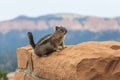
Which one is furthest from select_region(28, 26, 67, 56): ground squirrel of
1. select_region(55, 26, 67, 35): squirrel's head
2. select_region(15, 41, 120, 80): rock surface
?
select_region(15, 41, 120, 80): rock surface

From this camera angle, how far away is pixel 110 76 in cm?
307

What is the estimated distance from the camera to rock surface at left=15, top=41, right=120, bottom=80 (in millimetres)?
3084

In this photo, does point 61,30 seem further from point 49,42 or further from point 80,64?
point 80,64

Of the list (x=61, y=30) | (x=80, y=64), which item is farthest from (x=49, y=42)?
(x=80, y=64)

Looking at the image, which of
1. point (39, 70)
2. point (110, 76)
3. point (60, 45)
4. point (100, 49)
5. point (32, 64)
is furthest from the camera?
point (60, 45)

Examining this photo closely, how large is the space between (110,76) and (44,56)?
88 cm

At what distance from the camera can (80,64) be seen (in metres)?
3.10

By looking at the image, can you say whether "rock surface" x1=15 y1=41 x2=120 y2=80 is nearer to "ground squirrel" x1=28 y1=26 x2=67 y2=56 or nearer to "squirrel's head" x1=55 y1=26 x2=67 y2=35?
"ground squirrel" x1=28 y1=26 x2=67 y2=56

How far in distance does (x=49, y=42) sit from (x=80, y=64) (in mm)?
1260

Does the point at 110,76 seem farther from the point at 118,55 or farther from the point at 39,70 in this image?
the point at 39,70

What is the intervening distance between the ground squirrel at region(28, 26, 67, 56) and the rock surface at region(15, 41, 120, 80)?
0.11 m

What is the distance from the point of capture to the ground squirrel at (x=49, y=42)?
13.0 ft

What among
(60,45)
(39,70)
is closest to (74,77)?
(39,70)

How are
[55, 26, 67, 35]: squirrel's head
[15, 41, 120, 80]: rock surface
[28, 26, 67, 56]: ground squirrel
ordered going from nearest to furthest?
1. [15, 41, 120, 80]: rock surface
2. [28, 26, 67, 56]: ground squirrel
3. [55, 26, 67, 35]: squirrel's head
